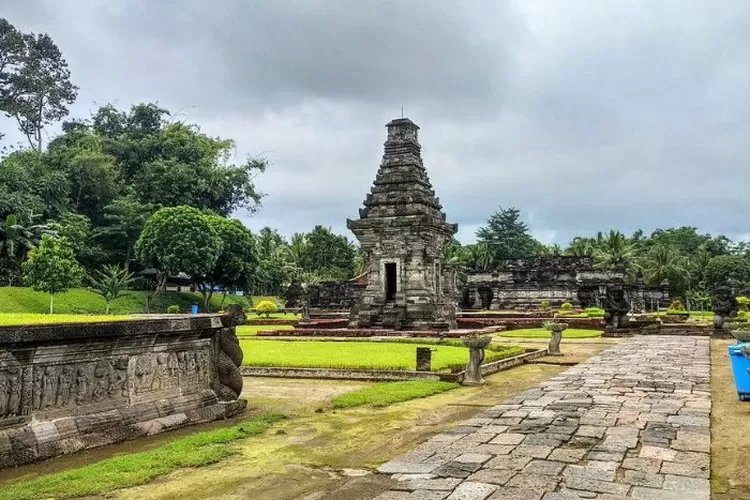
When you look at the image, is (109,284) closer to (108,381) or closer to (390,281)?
(390,281)

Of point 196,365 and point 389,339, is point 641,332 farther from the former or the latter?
point 196,365

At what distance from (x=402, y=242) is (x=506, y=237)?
151 ft

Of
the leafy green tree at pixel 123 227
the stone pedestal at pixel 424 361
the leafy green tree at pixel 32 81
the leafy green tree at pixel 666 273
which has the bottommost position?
the stone pedestal at pixel 424 361

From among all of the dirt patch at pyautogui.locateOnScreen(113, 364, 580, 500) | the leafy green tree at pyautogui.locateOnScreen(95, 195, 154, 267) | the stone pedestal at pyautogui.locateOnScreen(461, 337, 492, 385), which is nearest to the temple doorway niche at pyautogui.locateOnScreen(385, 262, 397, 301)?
the stone pedestal at pyautogui.locateOnScreen(461, 337, 492, 385)

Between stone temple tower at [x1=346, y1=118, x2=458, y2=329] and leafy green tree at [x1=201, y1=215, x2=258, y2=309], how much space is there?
17.5m

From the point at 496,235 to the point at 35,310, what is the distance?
163 ft

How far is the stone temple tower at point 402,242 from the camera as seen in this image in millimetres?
27656

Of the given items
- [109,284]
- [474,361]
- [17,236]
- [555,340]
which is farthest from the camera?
[17,236]

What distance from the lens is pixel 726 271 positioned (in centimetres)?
5597

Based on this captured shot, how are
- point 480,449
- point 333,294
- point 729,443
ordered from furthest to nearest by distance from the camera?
1. point 333,294
2. point 729,443
3. point 480,449

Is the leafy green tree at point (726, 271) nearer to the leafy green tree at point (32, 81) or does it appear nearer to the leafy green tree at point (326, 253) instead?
the leafy green tree at point (326, 253)

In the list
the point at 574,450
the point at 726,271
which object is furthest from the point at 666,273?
the point at 574,450

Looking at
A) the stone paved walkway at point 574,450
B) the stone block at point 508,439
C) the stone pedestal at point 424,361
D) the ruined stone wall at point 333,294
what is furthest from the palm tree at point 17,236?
the stone block at point 508,439

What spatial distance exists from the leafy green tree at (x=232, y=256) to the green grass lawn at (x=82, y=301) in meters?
2.93
